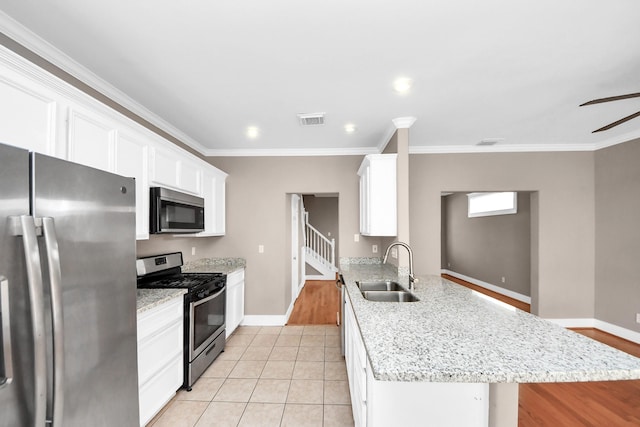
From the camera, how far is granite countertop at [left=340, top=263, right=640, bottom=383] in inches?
39.9

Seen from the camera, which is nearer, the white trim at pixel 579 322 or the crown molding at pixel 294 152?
the white trim at pixel 579 322

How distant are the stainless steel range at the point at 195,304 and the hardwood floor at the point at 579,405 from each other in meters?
2.75

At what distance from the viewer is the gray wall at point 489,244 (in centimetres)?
520

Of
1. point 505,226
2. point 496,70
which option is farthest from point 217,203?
point 505,226

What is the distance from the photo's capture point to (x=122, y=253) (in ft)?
4.71

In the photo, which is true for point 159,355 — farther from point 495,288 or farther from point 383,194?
point 495,288

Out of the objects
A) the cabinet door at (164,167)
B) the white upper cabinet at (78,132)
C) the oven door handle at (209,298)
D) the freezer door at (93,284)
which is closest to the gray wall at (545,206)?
the oven door handle at (209,298)

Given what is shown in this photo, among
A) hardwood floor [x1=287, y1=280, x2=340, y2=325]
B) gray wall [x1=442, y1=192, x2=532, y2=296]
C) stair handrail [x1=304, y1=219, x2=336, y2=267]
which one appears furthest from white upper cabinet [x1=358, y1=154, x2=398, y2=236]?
stair handrail [x1=304, y1=219, x2=336, y2=267]

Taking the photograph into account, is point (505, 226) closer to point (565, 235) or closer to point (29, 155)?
point (565, 235)

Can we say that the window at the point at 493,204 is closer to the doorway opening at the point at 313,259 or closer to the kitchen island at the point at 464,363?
the doorway opening at the point at 313,259

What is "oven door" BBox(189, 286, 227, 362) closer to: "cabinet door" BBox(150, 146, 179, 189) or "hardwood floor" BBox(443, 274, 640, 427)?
"cabinet door" BBox(150, 146, 179, 189)

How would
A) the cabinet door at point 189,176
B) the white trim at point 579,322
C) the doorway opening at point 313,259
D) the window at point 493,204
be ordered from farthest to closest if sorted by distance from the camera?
the window at point 493,204 → the doorway opening at point 313,259 → the white trim at point 579,322 → the cabinet door at point 189,176

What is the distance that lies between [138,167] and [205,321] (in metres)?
1.58

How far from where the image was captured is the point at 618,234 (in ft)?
12.2
